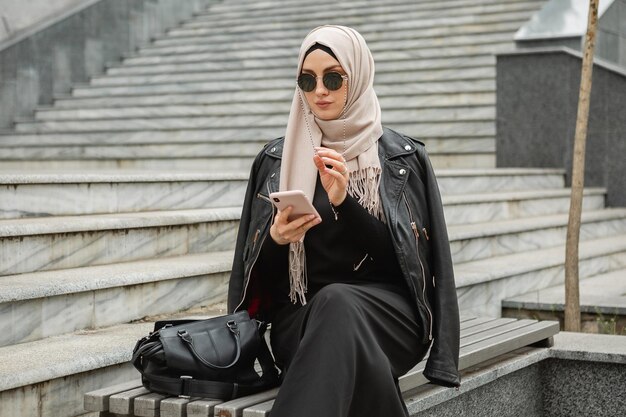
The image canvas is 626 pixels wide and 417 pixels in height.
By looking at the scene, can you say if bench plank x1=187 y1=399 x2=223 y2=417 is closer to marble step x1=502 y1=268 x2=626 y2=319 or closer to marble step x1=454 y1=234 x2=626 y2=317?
marble step x1=454 y1=234 x2=626 y2=317

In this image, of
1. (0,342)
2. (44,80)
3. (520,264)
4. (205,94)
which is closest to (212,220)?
(0,342)

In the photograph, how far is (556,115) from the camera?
9.89m

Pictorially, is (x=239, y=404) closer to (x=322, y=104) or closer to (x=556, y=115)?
(x=322, y=104)

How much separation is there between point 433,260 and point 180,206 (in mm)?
2928

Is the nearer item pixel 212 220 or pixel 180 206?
pixel 212 220

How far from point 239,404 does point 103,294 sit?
1.55 metres

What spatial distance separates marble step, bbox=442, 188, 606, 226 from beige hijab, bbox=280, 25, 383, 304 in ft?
12.6

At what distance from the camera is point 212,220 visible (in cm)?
582

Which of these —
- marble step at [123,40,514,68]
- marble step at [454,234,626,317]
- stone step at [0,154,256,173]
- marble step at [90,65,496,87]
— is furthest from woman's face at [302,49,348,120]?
marble step at [90,65,496,87]

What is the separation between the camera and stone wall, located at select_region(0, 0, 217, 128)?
472 inches

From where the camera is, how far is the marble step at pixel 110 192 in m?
5.30

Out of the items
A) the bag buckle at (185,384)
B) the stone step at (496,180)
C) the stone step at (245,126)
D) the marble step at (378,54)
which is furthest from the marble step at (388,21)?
the bag buckle at (185,384)

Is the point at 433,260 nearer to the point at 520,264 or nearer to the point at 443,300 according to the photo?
the point at 443,300

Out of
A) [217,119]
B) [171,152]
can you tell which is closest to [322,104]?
[171,152]
